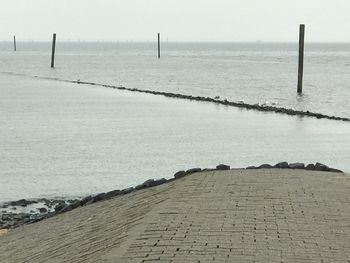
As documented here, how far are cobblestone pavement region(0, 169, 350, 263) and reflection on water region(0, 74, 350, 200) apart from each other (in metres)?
3.16

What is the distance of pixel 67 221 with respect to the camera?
8.96 m

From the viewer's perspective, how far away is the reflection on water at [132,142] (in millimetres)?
12914

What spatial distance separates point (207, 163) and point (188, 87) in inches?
1073

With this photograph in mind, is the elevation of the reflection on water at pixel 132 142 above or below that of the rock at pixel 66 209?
below

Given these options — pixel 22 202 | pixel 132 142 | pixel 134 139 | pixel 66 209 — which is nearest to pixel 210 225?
pixel 66 209

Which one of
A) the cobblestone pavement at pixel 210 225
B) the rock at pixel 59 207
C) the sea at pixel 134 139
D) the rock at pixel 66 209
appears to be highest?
the cobblestone pavement at pixel 210 225

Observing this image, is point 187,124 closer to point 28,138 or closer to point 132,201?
point 28,138

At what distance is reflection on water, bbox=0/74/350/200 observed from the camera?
12914mm

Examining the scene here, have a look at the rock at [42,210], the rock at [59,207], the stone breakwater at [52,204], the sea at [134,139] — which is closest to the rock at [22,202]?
the stone breakwater at [52,204]

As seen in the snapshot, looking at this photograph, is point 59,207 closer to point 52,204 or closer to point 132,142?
point 52,204

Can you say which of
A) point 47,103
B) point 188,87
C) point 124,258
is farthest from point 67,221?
point 188,87

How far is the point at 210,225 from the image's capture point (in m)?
6.58

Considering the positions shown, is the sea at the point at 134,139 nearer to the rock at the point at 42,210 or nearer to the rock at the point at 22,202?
the rock at the point at 22,202

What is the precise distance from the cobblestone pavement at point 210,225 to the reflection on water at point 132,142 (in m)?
3.16
